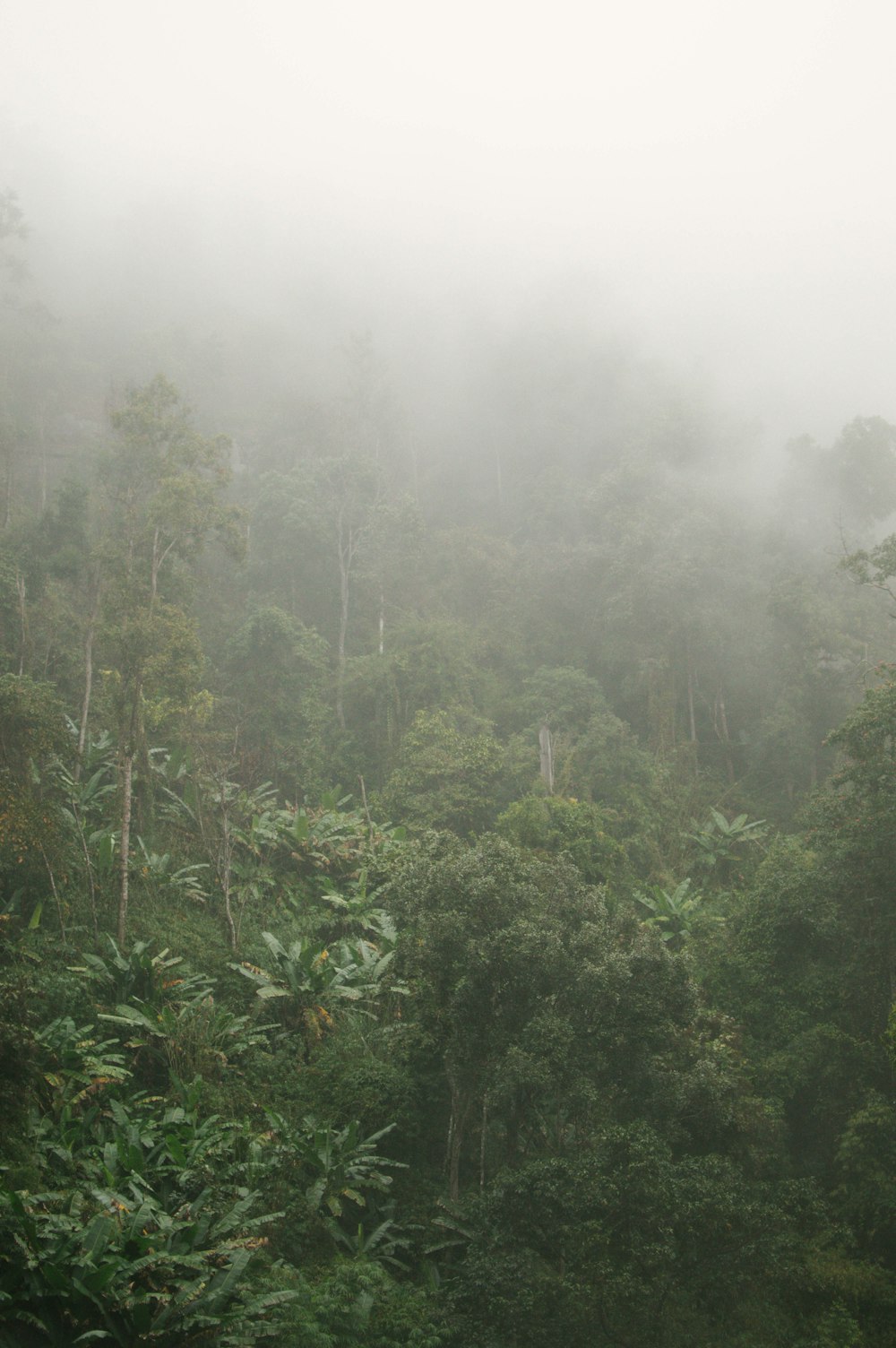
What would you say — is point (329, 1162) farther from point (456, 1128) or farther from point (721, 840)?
point (721, 840)

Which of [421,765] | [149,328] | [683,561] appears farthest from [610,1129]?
[149,328]

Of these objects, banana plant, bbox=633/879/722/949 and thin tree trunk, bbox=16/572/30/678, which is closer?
banana plant, bbox=633/879/722/949

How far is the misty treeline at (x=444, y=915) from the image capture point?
8.23 meters

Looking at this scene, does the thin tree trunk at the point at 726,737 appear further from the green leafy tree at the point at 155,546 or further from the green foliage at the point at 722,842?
the green leafy tree at the point at 155,546

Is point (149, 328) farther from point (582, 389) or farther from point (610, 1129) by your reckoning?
point (610, 1129)

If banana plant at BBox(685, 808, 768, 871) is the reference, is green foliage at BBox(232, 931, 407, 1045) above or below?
below

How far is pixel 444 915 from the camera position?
9734 mm

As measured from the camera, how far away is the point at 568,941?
32.4 feet

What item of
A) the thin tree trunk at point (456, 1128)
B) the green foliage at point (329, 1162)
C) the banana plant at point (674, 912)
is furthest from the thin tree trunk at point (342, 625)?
the thin tree trunk at point (456, 1128)

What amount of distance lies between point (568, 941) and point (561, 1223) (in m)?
2.62

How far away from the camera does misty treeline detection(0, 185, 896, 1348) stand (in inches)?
324

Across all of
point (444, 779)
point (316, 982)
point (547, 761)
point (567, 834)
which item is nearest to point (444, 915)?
point (316, 982)

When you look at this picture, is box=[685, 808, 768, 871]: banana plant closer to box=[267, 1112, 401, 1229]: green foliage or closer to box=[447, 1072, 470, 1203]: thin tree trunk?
box=[447, 1072, 470, 1203]: thin tree trunk

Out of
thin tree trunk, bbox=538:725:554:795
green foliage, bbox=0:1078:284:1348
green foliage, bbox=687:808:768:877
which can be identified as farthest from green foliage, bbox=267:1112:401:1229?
green foliage, bbox=687:808:768:877
